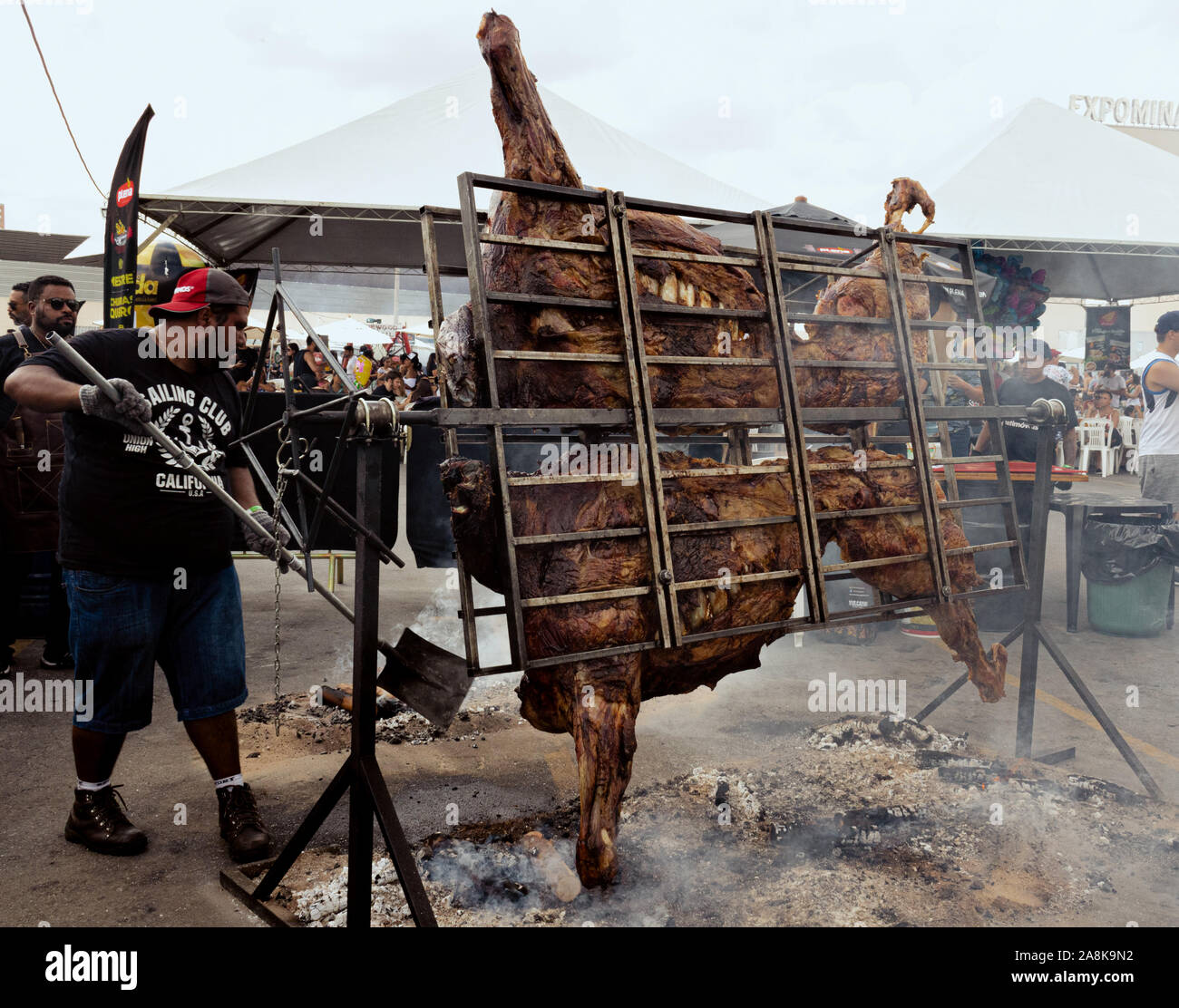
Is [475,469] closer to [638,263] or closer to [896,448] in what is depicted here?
[638,263]

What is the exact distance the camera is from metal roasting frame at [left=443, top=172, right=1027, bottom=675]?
2838 mm

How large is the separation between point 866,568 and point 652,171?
8707 mm

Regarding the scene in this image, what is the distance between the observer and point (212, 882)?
3.44 m

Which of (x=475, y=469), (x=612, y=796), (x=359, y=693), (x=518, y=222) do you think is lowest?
(x=612, y=796)

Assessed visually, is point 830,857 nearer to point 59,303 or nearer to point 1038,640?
point 1038,640

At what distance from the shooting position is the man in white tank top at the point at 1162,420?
6945 millimetres

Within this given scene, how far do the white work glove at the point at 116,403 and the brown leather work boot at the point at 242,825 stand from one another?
1837 mm

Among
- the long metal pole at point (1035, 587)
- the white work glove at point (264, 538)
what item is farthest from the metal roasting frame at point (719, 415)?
the white work glove at point (264, 538)

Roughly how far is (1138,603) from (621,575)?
6.41m

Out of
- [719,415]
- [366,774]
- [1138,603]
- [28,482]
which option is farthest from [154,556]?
[1138,603]

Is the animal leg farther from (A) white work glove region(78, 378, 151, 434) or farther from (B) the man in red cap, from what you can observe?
(A) white work glove region(78, 378, 151, 434)

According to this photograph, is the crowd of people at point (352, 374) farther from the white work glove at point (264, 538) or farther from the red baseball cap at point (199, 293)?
the white work glove at point (264, 538)

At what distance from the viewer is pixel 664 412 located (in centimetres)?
313
